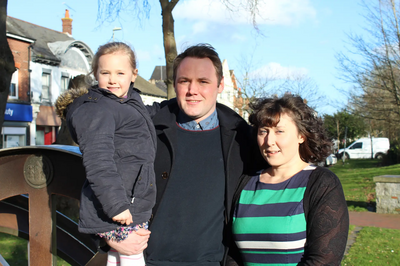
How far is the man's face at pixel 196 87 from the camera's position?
2666mm

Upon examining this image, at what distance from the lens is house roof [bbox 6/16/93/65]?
82.7 ft

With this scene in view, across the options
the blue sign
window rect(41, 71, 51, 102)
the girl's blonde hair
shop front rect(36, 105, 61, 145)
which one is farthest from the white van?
the girl's blonde hair

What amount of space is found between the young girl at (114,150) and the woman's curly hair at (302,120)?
0.77m

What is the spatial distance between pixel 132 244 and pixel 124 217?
0.79 ft

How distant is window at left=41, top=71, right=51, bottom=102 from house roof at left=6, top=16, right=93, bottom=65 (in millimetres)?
923

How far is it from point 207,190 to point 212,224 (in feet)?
0.72

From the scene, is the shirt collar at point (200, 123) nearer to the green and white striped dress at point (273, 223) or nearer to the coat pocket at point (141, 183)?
the coat pocket at point (141, 183)

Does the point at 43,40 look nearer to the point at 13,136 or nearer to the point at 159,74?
the point at 13,136

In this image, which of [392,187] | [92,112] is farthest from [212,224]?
[392,187]

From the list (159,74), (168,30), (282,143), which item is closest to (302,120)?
(282,143)

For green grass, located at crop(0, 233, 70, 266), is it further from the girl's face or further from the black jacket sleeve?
the black jacket sleeve

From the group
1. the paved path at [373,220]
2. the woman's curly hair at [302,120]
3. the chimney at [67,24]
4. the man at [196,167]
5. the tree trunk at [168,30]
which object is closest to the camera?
the woman's curly hair at [302,120]

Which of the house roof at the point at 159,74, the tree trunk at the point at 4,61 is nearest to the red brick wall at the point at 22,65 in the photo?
the tree trunk at the point at 4,61

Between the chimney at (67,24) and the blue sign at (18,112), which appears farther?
the chimney at (67,24)
